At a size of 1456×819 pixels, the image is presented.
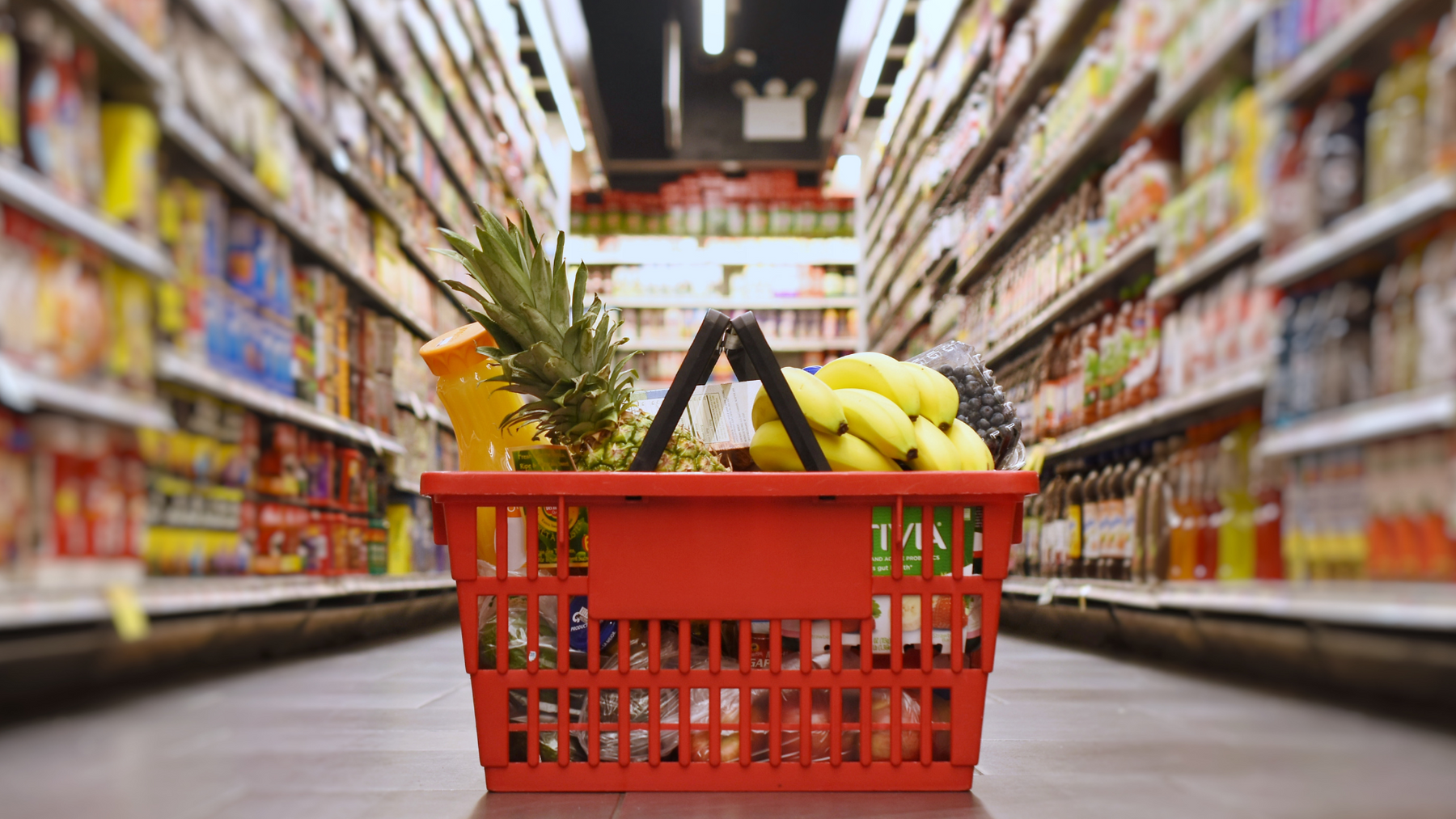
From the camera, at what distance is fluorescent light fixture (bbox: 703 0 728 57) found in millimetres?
5801

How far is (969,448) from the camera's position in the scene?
1.28 metres

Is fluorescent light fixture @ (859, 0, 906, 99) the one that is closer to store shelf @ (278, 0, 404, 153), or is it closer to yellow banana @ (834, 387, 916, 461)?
store shelf @ (278, 0, 404, 153)

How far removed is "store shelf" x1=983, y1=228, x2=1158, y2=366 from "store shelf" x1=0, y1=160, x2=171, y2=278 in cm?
235

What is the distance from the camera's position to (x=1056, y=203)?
12.5 ft

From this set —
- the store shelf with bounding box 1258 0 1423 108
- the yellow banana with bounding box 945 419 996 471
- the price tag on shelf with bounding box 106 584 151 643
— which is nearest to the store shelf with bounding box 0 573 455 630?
the price tag on shelf with bounding box 106 584 151 643

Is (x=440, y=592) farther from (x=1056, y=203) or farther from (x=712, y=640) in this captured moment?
(x=712, y=640)

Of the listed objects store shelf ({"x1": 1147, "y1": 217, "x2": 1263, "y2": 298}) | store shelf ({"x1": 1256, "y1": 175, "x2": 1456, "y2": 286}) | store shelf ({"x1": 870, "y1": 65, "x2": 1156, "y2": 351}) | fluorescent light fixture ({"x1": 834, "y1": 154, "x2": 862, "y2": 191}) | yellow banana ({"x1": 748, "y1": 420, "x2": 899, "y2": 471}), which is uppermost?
fluorescent light fixture ({"x1": 834, "y1": 154, "x2": 862, "y2": 191})

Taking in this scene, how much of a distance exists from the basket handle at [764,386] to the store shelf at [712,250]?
765 cm

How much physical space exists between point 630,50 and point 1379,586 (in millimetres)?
7135

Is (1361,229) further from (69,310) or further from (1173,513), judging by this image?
(69,310)

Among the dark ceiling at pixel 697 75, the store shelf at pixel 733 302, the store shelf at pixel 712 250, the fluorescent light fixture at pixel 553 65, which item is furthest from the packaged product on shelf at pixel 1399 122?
the store shelf at pixel 712 250

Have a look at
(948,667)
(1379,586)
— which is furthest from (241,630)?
(1379,586)

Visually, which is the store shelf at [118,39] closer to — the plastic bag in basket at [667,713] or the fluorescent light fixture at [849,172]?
the plastic bag in basket at [667,713]

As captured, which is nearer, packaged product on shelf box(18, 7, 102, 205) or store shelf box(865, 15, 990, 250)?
packaged product on shelf box(18, 7, 102, 205)
